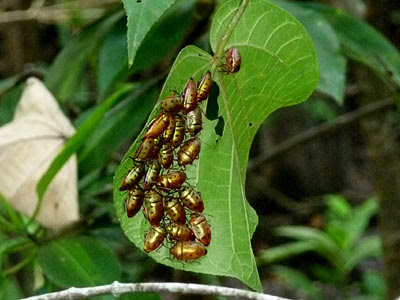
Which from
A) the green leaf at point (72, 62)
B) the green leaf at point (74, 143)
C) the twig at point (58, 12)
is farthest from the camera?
the twig at point (58, 12)

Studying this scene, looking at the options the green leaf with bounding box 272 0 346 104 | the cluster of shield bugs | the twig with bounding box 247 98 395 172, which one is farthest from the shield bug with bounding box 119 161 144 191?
the twig with bounding box 247 98 395 172

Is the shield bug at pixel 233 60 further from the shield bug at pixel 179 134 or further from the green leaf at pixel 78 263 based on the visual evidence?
the green leaf at pixel 78 263

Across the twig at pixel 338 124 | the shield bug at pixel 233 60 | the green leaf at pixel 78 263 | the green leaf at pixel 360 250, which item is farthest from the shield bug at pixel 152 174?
the green leaf at pixel 360 250

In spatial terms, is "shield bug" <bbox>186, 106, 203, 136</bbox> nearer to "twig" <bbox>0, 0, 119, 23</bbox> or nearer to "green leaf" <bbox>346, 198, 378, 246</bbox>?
"twig" <bbox>0, 0, 119, 23</bbox>

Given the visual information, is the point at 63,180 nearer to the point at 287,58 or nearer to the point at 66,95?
the point at 66,95

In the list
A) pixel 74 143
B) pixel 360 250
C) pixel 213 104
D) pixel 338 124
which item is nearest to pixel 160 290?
pixel 213 104
